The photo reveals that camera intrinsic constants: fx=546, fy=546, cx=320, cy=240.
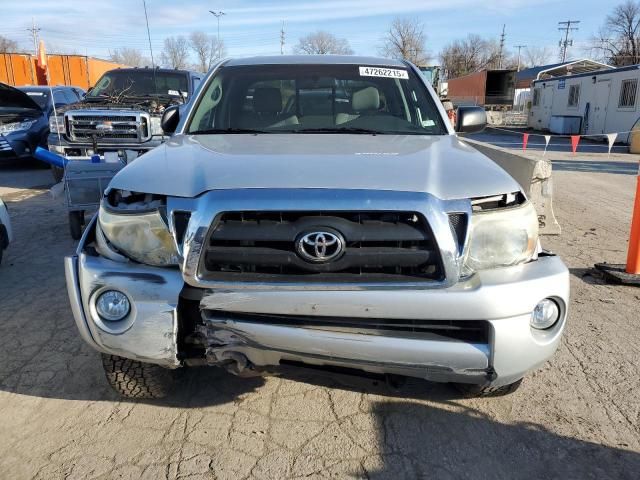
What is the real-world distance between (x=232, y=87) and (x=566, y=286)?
269cm

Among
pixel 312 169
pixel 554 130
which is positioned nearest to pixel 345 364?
pixel 312 169

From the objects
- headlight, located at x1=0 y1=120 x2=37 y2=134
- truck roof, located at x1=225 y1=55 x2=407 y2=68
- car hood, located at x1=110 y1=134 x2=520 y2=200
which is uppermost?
truck roof, located at x1=225 y1=55 x2=407 y2=68

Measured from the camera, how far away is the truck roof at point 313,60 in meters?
4.14

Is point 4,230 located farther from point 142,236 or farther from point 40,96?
point 40,96

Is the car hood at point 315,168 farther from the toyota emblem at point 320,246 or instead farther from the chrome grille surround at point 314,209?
the toyota emblem at point 320,246

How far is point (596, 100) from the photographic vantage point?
24719mm

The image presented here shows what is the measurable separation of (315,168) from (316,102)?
1548 mm

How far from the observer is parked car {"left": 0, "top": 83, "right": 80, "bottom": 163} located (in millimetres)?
11234

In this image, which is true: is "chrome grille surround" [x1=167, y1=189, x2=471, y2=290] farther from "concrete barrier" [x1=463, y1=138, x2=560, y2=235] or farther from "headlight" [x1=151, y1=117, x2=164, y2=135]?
"headlight" [x1=151, y1=117, x2=164, y2=135]

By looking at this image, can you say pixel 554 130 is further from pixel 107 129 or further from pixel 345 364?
pixel 345 364

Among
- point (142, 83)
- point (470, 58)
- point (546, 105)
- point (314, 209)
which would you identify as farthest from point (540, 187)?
point (470, 58)

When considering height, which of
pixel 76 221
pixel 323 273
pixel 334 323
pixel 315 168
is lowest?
pixel 76 221

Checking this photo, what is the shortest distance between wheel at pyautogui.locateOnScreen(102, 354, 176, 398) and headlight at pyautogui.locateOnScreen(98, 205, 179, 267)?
0.64 m

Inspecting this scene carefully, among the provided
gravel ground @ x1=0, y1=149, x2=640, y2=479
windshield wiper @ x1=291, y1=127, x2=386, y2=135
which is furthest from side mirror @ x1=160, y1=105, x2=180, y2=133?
gravel ground @ x1=0, y1=149, x2=640, y2=479
